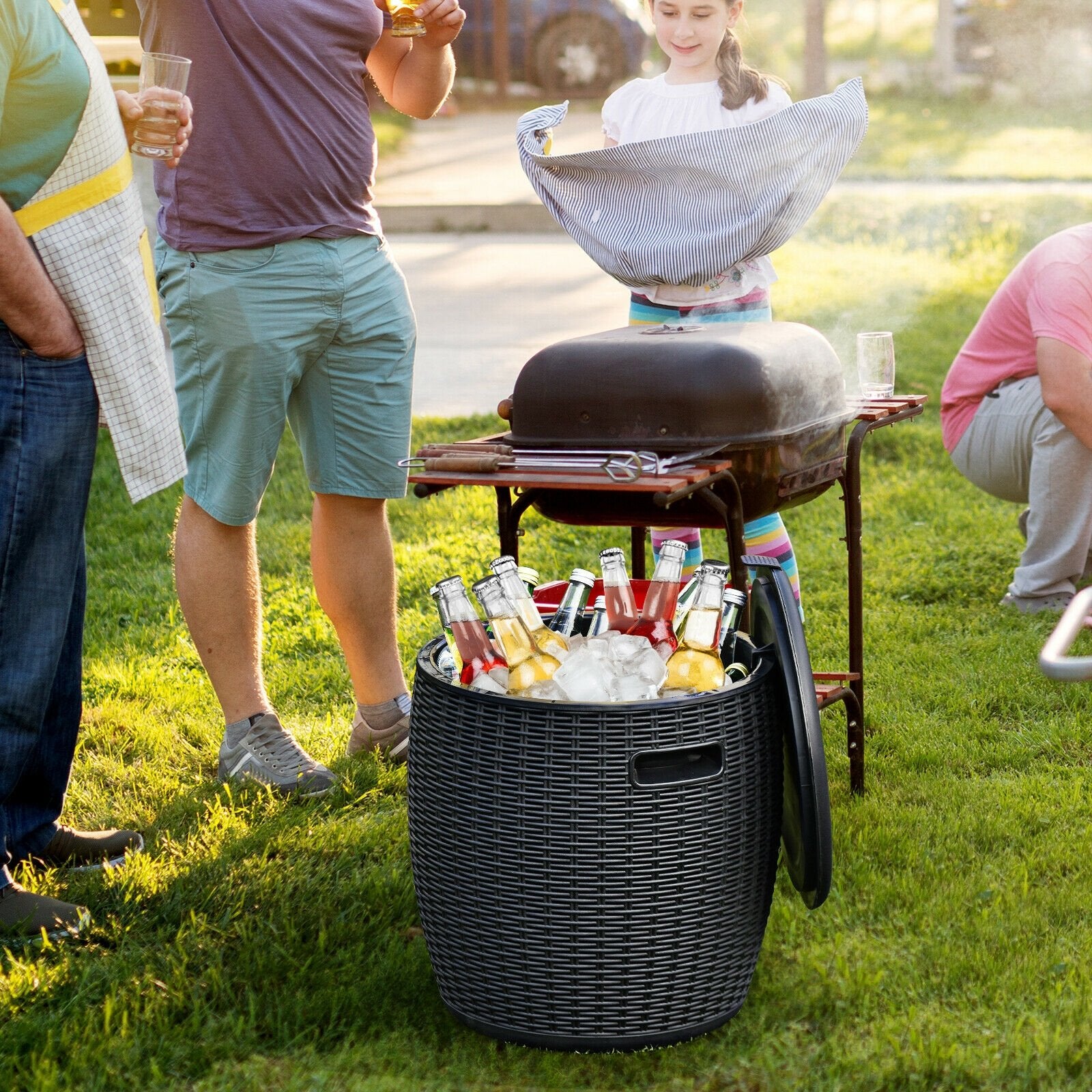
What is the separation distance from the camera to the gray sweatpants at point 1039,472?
4.27 meters

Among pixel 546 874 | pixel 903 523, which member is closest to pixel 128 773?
pixel 546 874

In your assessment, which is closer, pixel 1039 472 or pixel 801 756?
pixel 801 756

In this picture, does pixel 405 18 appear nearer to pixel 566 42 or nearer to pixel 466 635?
pixel 466 635

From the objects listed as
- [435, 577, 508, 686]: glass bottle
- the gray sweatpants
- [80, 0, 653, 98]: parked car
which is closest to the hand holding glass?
[435, 577, 508, 686]: glass bottle

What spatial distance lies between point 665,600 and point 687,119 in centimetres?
147

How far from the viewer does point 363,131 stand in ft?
10.5

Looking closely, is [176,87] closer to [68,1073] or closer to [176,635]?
[68,1073]

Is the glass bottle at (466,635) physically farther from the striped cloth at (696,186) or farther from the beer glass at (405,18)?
the beer glass at (405,18)

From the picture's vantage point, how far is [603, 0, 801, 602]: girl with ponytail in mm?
3367

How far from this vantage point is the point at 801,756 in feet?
7.52

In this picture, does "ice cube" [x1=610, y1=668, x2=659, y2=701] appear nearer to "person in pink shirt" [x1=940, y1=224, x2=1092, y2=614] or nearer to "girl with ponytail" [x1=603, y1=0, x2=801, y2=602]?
"girl with ponytail" [x1=603, y1=0, x2=801, y2=602]

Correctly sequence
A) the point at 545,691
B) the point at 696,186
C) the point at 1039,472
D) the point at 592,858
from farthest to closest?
the point at 1039,472 → the point at 696,186 → the point at 545,691 → the point at 592,858

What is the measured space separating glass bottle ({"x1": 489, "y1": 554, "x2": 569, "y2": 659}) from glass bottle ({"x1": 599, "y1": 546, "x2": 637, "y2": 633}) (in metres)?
0.10

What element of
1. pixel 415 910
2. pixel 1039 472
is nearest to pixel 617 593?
pixel 415 910
